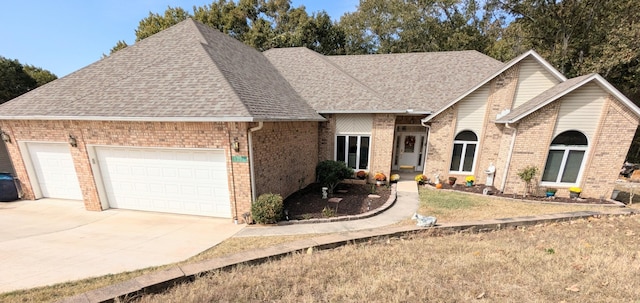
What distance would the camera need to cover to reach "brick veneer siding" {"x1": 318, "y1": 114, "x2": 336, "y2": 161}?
11.9m

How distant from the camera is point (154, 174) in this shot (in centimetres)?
773

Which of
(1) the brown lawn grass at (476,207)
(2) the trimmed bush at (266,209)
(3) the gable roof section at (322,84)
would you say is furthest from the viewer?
(3) the gable roof section at (322,84)

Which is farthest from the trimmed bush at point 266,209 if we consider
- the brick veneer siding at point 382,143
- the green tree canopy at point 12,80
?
the green tree canopy at point 12,80

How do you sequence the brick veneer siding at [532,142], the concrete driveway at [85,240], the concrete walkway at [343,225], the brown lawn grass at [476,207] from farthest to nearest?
the brick veneer siding at [532,142], the brown lawn grass at [476,207], the concrete walkway at [343,225], the concrete driveway at [85,240]

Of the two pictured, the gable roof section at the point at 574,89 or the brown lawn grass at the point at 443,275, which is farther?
the gable roof section at the point at 574,89

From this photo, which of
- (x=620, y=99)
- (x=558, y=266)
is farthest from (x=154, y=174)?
(x=620, y=99)

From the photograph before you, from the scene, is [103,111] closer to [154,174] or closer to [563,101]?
[154,174]

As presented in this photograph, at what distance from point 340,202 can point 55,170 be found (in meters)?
11.0

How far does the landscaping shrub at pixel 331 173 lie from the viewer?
1027cm

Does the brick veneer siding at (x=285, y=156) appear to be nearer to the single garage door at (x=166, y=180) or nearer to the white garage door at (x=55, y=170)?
the single garage door at (x=166, y=180)

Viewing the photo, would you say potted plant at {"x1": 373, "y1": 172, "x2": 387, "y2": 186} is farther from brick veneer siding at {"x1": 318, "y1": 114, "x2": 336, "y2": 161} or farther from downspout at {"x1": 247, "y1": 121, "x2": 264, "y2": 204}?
downspout at {"x1": 247, "y1": 121, "x2": 264, "y2": 204}

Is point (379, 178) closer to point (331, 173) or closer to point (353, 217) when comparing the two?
point (331, 173)

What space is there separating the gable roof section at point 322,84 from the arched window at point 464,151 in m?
4.41

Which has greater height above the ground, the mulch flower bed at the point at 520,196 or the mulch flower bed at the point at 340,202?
the mulch flower bed at the point at 340,202
